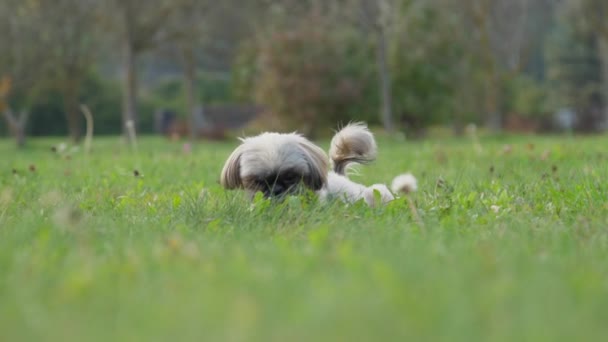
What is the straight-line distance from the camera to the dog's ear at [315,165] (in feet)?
18.1

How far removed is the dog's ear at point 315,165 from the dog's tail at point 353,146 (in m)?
0.61

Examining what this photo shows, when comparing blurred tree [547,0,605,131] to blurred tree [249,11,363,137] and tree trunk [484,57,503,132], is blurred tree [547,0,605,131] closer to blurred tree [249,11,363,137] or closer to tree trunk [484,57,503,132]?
tree trunk [484,57,503,132]

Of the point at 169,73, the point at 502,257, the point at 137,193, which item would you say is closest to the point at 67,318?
the point at 502,257

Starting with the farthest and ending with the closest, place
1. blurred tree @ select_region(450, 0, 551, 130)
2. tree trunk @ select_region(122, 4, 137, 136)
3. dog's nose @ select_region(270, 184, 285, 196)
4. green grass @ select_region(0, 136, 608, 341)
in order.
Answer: blurred tree @ select_region(450, 0, 551, 130), tree trunk @ select_region(122, 4, 137, 136), dog's nose @ select_region(270, 184, 285, 196), green grass @ select_region(0, 136, 608, 341)

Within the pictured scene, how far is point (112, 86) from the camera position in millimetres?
43250

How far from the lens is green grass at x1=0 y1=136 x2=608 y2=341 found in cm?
206

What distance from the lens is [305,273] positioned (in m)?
2.63

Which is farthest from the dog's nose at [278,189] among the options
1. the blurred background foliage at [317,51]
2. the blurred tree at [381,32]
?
the blurred tree at [381,32]

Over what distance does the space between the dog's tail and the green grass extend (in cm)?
131

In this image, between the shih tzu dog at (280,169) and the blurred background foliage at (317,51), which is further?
the blurred background foliage at (317,51)

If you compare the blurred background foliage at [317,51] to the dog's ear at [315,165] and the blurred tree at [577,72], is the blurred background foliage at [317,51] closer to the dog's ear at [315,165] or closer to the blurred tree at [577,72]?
the blurred tree at [577,72]

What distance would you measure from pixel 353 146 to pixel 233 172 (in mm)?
1154

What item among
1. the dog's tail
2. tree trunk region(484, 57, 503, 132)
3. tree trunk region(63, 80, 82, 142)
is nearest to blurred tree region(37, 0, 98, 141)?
tree trunk region(63, 80, 82, 142)

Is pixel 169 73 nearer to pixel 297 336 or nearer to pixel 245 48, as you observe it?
pixel 245 48
